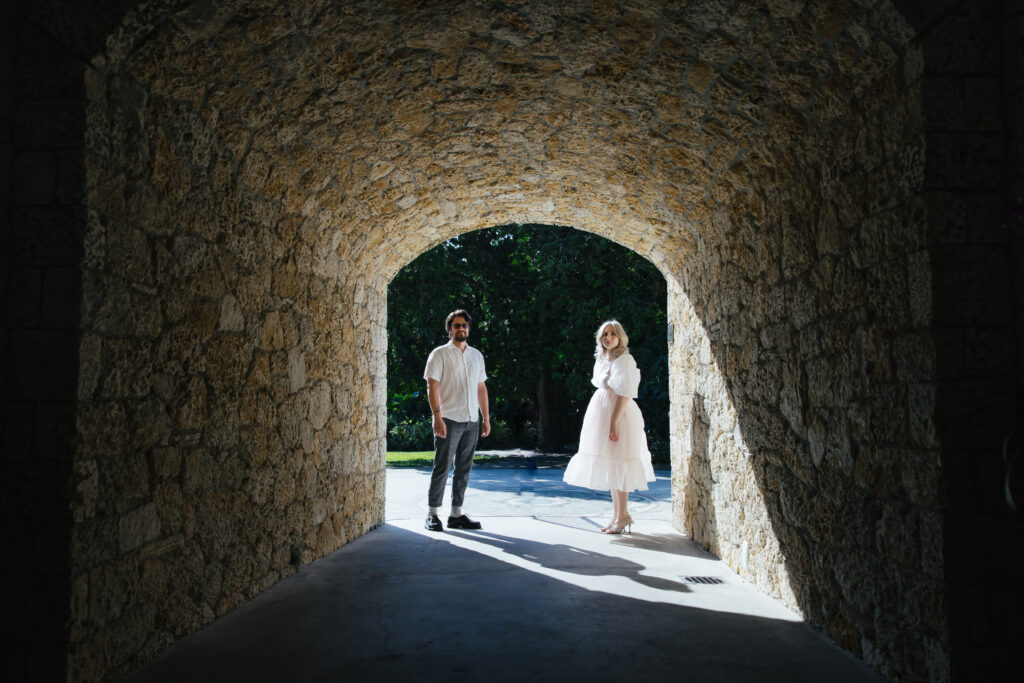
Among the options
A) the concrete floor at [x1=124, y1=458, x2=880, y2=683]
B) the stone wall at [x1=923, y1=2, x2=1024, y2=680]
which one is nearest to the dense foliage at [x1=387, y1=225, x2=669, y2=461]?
the concrete floor at [x1=124, y1=458, x2=880, y2=683]

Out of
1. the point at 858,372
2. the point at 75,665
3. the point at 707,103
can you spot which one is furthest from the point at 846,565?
the point at 75,665

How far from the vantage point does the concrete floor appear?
2549 millimetres

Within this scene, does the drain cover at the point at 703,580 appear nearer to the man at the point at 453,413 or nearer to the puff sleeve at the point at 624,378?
the puff sleeve at the point at 624,378

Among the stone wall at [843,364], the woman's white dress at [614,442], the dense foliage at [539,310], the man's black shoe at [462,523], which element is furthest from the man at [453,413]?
the dense foliage at [539,310]

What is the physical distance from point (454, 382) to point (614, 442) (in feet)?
4.11

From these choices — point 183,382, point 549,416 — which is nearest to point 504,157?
point 183,382

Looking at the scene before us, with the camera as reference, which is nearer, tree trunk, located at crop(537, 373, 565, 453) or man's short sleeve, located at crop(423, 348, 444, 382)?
man's short sleeve, located at crop(423, 348, 444, 382)

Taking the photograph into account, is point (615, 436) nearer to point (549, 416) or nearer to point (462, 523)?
point (462, 523)

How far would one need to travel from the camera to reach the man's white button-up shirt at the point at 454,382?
17.8ft

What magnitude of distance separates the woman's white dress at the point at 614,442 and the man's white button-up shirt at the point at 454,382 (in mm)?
888

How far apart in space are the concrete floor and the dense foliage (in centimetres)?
688

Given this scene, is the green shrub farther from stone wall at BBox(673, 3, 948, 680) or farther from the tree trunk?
stone wall at BBox(673, 3, 948, 680)

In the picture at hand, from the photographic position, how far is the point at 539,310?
12.4 metres

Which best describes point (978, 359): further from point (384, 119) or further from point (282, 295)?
point (282, 295)
